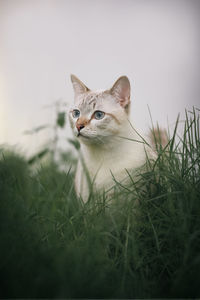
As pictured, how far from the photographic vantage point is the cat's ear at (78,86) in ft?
4.84

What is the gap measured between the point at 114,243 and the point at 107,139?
50cm

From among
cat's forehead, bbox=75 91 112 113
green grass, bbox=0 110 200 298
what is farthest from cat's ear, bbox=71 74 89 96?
green grass, bbox=0 110 200 298

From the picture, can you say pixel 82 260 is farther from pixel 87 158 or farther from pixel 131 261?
pixel 87 158

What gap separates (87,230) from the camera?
0.92 meters

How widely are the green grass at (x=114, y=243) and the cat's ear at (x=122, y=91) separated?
0.33 meters

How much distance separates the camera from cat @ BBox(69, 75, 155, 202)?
1.23 m

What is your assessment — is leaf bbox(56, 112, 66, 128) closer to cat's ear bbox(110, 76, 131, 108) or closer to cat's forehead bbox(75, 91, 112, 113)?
cat's forehead bbox(75, 91, 112, 113)

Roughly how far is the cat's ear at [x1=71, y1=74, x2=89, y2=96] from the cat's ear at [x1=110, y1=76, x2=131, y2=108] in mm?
210

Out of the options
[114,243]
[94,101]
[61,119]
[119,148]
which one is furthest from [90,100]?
[114,243]

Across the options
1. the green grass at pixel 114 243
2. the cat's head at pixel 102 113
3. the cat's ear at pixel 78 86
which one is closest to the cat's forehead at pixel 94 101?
the cat's head at pixel 102 113

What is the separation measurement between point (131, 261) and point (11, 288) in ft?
1.32

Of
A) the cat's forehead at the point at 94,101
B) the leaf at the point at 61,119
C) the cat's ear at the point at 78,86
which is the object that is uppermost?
the cat's ear at the point at 78,86

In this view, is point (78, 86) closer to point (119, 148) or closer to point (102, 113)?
point (102, 113)

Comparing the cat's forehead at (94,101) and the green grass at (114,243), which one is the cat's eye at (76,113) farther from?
the green grass at (114,243)
